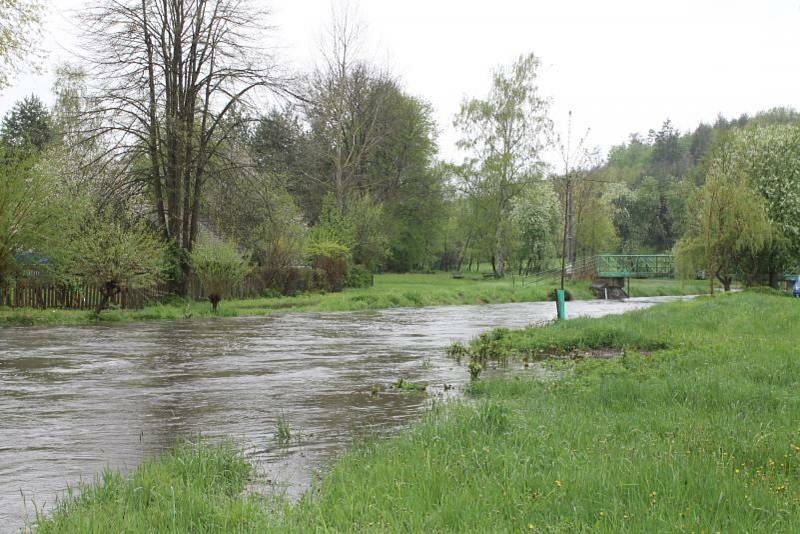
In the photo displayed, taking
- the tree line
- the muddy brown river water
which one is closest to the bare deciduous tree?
the tree line

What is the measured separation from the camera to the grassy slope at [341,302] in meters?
24.1

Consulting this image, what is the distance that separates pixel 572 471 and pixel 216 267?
24653mm

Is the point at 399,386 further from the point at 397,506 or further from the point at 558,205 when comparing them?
the point at 558,205

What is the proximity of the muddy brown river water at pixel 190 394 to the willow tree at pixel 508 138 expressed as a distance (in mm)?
38175

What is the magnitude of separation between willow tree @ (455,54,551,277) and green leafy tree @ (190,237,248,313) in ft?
107

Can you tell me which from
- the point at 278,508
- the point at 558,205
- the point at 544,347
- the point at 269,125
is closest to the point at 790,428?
the point at 278,508

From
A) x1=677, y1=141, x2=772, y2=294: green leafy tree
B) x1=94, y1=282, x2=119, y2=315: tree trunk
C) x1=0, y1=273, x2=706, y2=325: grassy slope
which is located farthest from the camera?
x1=677, y1=141, x2=772, y2=294: green leafy tree

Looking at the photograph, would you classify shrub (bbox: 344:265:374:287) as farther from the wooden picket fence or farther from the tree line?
the wooden picket fence

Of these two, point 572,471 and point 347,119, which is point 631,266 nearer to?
point 347,119

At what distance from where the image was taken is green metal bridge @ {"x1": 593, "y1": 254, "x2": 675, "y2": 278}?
52.1 metres

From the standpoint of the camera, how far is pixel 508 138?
58719 millimetres

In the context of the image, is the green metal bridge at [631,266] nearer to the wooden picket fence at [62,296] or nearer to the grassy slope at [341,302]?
the grassy slope at [341,302]

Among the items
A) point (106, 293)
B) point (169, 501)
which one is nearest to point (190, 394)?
point (169, 501)

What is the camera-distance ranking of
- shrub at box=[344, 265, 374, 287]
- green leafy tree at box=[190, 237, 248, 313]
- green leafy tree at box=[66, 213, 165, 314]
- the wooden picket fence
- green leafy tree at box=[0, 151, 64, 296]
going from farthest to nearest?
1. shrub at box=[344, 265, 374, 287]
2. green leafy tree at box=[190, 237, 248, 313]
3. the wooden picket fence
4. green leafy tree at box=[66, 213, 165, 314]
5. green leafy tree at box=[0, 151, 64, 296]
